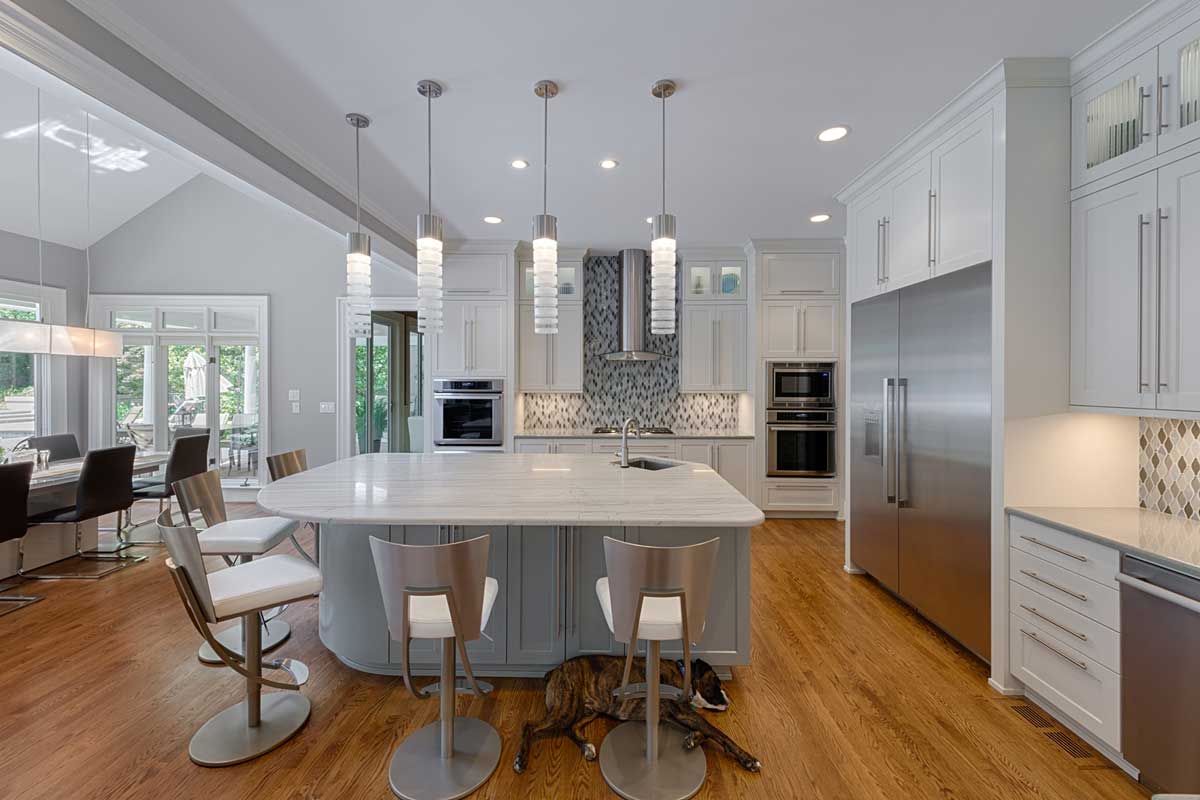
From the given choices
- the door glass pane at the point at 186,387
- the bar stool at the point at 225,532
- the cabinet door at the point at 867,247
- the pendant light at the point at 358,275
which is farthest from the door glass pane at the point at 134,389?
the cabinet door at the point at 867,247

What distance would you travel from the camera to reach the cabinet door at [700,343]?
538 centimetres

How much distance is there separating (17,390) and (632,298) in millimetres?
6634

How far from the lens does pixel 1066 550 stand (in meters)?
2.00

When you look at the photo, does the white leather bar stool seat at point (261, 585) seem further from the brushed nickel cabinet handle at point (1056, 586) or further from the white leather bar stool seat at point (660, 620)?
the brushed nickel cabinet handle at point (1056, 586)

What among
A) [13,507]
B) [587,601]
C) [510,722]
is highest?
[13,507]

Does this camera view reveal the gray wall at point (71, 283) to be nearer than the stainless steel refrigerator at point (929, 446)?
No

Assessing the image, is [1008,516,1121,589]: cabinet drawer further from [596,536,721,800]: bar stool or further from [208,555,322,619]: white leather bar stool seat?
[208,555,322,619]: white leather bar stool seat

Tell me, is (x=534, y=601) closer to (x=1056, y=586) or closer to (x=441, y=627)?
(x=441, y=627)

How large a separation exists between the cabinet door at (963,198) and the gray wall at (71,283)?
8311 millimetres

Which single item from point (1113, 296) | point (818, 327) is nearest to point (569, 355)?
point (818, 327)

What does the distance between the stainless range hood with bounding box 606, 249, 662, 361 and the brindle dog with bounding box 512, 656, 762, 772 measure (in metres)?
3.41

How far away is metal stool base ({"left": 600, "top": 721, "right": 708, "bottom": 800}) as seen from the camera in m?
1.70

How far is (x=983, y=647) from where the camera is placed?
7.96ft

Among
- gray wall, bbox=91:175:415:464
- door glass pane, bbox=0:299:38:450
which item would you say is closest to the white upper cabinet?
gray wall, bbox=91:175:415:464
